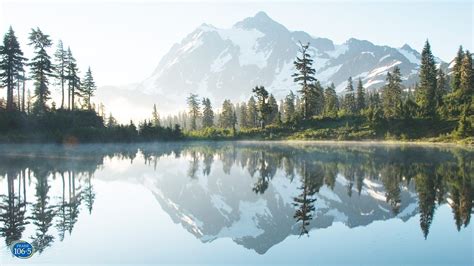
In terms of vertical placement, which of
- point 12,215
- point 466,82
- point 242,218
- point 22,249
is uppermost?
point 466,82

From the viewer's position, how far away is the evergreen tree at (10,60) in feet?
172

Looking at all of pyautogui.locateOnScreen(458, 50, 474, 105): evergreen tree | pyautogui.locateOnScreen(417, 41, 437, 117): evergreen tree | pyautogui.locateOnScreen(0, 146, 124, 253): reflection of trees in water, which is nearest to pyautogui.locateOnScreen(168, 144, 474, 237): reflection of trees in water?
pyautogui.locateOnScreen(0, 146, 124, 253): reflection of trees in water

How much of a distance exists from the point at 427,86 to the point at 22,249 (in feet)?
270

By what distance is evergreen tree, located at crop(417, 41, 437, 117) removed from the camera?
228 ft

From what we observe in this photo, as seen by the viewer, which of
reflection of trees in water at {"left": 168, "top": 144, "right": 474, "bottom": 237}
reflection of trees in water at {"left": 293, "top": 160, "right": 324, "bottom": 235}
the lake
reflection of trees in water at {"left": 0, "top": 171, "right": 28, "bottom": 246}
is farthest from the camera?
reflection of trees in water at {"left": 168, "top": 144, "right": 474, "bottom": 237}

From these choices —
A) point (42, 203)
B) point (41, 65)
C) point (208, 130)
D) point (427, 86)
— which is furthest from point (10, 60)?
point (427, 86)

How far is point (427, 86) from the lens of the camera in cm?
7919

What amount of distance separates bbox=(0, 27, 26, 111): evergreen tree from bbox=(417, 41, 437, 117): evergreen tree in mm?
60234

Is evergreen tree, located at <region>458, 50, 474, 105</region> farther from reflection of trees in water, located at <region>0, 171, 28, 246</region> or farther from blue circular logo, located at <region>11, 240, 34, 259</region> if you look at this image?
blue circular logo, located at <region>11, 240, 34, 259</region>

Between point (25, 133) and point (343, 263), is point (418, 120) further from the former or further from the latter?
point (343, 263)

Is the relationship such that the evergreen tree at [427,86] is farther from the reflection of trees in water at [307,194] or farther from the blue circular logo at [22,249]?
the blue circular logo at [22,249]

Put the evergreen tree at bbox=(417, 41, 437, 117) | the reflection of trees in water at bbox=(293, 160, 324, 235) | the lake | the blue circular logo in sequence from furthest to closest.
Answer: the evergreen tree at bbox=(417, 41, 437, 117)
the reflection of trees in water at bbox=(293, 160, 324, 235)
the lake
the blue circular logo

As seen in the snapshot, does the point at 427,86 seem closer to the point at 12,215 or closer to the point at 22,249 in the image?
the point at 12,215

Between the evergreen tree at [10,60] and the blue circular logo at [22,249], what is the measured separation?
49.3 metres
